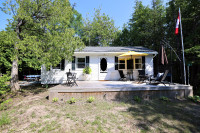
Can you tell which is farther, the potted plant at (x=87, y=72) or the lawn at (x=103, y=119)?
the potted plant at (x=87, y=72)

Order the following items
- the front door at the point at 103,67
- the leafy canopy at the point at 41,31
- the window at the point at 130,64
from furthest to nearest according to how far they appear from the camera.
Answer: the front door at the point at 103,67 → the window at the point at 130,64 → the leafy canopy at the point at 41,31

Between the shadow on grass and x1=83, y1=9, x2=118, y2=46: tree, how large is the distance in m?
20.2

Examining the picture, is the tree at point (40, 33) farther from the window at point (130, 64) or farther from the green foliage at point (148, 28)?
the green foliage at point (148, 28)

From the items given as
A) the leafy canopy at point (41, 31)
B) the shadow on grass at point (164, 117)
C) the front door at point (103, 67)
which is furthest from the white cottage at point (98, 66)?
the shadow on grass at point (164, 117)

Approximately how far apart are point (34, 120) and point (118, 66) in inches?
292

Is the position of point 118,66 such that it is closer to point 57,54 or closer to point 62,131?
point 57,54

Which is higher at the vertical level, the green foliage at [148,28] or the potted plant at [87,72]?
the green foliage at [148,28]

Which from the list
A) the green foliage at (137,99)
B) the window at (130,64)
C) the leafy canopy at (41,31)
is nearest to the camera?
the green foliage at (137,99)

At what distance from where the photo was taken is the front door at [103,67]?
9.30 metres

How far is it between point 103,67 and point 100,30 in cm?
1618

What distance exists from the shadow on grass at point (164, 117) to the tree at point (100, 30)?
20.2 meters

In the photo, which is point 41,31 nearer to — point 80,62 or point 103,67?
point 80,62

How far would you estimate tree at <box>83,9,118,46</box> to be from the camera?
76.9ft

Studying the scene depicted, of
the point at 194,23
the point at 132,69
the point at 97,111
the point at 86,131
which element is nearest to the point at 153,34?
the point at 194,23
